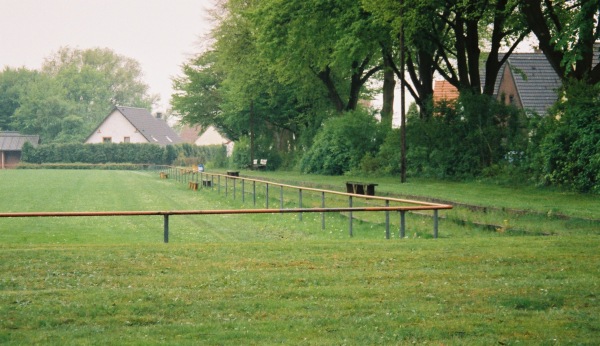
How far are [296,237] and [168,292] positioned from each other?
9.99m

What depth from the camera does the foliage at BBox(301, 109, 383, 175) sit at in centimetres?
4716

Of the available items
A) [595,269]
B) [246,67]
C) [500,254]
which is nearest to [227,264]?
[500,254]

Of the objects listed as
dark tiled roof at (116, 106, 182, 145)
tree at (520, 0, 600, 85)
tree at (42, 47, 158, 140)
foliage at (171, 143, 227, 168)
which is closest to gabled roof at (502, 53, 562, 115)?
tree at (520, 0, 600, 85)

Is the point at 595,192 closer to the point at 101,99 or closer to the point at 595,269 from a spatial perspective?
the point at 595,269

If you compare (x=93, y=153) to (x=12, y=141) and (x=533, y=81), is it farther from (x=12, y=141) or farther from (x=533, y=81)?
(x=533, y=81)

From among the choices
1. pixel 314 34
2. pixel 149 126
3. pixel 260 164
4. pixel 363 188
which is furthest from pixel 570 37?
pixel 149 126

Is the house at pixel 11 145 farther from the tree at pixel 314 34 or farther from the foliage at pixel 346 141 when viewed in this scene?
the tree at pixel 314 34

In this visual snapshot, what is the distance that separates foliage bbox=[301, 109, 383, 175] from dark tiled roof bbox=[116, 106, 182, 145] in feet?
238

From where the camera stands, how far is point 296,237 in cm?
2011

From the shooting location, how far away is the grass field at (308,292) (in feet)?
27.1

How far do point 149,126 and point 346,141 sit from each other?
82258 mm

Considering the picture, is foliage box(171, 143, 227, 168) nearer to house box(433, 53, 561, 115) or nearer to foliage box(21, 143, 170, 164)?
foliage box(21, 143, 170, 164)

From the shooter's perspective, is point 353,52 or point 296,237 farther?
point 353,52

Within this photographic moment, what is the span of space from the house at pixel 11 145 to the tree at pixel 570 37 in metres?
95.8
